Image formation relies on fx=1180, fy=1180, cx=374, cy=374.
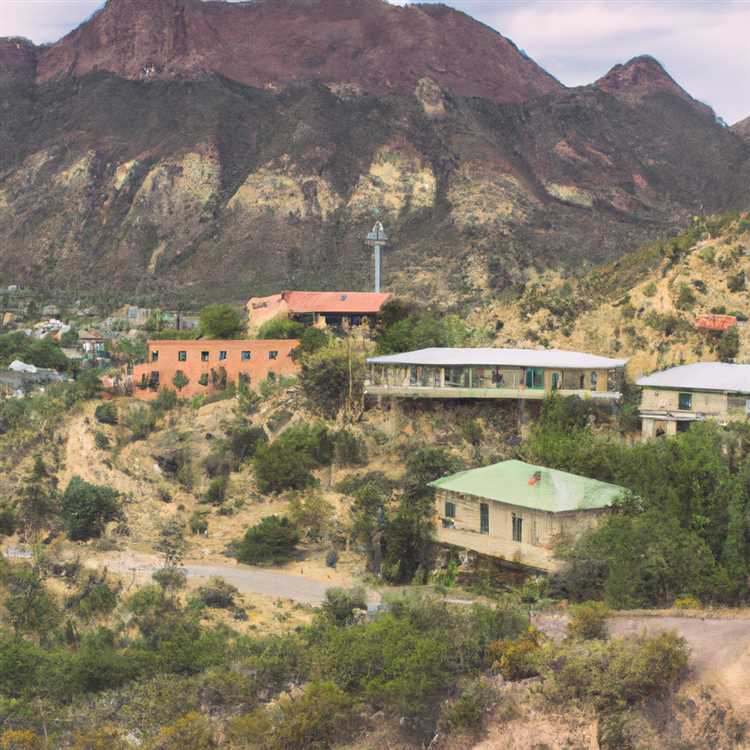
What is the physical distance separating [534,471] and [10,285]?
88925 mm

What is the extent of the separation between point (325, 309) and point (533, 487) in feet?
81.0

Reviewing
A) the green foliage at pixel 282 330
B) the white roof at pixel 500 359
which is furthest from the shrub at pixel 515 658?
the green foliage at pixel 282 330

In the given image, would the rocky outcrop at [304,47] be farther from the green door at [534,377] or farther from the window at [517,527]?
the window at [517,527]

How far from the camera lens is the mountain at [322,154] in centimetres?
9919

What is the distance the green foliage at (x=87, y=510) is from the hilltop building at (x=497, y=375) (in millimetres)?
8591

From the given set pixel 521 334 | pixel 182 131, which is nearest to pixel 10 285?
pixel 182 131

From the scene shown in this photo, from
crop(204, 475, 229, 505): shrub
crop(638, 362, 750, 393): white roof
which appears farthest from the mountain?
crop(204, 475, 229, 505): shrub

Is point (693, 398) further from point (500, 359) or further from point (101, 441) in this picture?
point (101, 441)

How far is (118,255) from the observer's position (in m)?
111

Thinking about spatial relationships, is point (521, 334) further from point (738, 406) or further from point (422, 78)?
point (422, 78)

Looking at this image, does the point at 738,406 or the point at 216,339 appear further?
the point at 216,339

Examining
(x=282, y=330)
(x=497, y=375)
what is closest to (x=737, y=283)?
(x=497, y=375)

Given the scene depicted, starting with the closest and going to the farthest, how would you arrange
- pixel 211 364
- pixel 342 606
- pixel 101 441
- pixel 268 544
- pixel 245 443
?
pixel 342 606 → pixel 268 544 → pixel 245 443 → pixel 101 441 → pixel 211 364

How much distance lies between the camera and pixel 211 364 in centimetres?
4297
